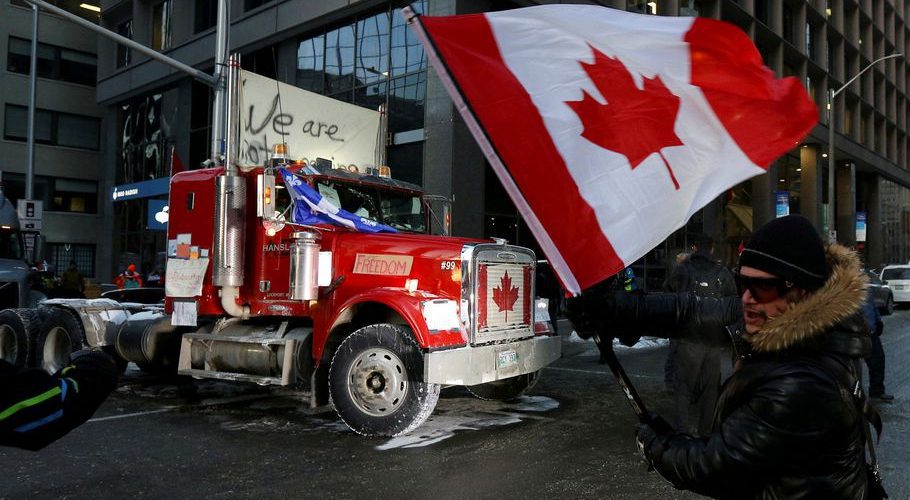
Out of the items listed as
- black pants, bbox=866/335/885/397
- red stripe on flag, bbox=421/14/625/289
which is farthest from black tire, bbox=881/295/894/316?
red stripe on flag, bbox=421/14/625/289

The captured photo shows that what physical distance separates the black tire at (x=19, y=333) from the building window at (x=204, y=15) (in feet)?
68.4

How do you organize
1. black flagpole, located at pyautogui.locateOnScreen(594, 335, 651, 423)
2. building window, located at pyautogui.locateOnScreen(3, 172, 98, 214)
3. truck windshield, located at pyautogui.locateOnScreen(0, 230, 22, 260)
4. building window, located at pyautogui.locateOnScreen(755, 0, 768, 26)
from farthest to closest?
building window, located at pyautogui.locateOnScreen(3, 172, 98, 214)
building window, located at pyautogui.locateOnScreen(755, 0, 768, 26)
truck windshield, located at pyautogui.locateOnScreen(0, 230, 22, 260)
black flagpole, located at pyautogui.locateOnScreen(594, 335, 651, 423)

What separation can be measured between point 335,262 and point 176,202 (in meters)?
2.55

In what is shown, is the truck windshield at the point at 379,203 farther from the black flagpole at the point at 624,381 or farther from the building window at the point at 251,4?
the building window at the point at 251,4

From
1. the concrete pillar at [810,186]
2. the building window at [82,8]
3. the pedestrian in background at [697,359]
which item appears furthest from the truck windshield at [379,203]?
the building window at [82,8]

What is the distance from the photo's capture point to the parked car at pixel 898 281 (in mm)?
26203

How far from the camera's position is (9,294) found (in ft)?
42.7

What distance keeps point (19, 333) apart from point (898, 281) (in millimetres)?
28805

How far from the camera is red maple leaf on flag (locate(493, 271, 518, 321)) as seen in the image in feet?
23.5

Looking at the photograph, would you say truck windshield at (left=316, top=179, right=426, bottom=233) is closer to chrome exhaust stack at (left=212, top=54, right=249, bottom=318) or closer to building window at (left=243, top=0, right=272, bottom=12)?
chrome exhaust stack at (left=212, top=54, right=249, bottom=318)

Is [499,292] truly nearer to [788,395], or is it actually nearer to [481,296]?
[481,296]

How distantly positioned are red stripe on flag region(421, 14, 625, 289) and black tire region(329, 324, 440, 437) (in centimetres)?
392

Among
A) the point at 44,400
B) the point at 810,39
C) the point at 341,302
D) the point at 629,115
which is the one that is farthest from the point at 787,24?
the point at 44,400

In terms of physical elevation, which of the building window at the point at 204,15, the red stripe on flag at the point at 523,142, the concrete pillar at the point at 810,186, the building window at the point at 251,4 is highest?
the building window at the point at 204,15
